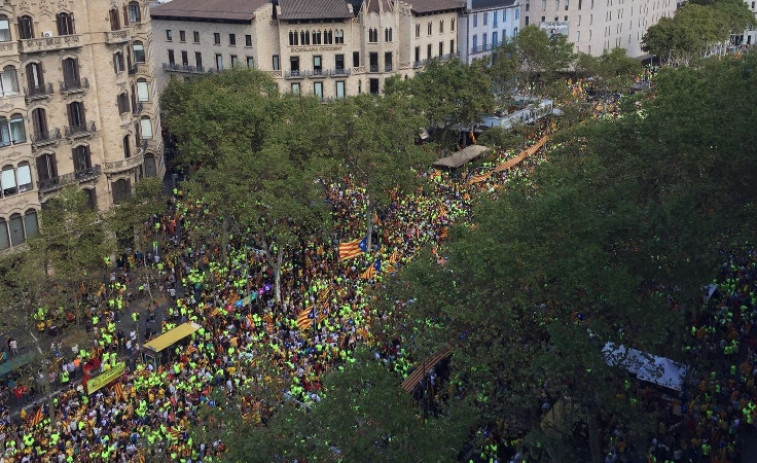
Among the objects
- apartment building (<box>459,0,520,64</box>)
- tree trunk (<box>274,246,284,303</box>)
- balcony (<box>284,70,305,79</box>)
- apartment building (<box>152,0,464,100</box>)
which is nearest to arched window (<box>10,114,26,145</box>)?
tree trunk (<box>274,246,284,303</box>)

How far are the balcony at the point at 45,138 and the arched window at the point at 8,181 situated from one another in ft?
7.46

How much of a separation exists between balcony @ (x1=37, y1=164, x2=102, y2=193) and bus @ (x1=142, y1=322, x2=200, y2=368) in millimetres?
16363

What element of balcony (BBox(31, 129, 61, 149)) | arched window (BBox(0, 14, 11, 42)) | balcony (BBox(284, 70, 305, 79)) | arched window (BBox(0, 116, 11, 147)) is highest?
arched window (BBox(0, 14, 11, 42))

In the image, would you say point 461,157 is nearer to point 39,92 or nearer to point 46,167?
point 46,167

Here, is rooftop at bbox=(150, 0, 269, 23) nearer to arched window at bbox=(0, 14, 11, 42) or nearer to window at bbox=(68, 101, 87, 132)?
window at bbox=(68, 101, 87, 132)

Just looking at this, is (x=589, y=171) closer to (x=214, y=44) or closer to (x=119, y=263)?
(x=119, y=263)

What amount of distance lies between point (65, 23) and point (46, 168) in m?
9.64

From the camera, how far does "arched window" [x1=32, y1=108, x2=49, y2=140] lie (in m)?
50.4

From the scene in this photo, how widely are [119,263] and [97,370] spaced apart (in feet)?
45.8

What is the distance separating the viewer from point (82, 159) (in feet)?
177

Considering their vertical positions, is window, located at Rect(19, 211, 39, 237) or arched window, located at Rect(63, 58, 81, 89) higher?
arched window, located at Rect(63, 58, 81, 89)

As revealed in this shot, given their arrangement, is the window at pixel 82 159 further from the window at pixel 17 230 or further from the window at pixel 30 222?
the window at pixel 17 230

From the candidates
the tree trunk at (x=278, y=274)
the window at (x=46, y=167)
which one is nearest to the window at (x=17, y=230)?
the window at (x=46, y=167)

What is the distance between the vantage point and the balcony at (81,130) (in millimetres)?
52469
